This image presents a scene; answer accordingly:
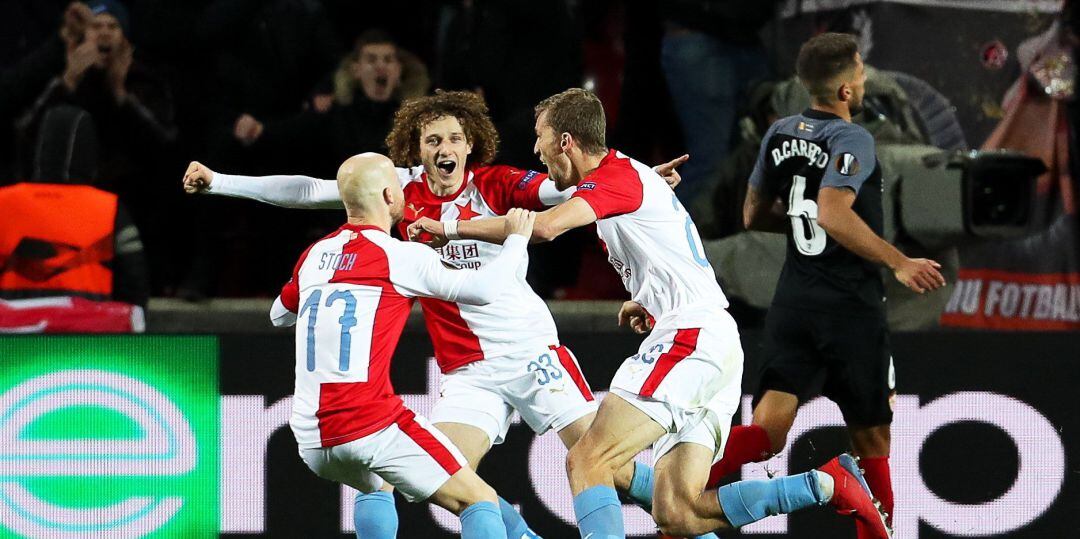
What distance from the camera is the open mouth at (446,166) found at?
20.0 feet

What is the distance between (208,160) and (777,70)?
2636 millimetres

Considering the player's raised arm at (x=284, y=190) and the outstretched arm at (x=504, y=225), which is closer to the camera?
the outstretched arm at (x=504, y=225)

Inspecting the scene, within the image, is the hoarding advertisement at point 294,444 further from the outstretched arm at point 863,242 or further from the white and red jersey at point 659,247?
the white and red jersey at point 659,247

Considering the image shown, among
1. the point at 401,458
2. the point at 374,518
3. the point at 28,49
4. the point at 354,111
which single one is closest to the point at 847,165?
the point at 401,458

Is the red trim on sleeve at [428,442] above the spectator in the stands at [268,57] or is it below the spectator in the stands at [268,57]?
below

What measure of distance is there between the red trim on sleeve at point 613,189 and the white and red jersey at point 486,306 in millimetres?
389

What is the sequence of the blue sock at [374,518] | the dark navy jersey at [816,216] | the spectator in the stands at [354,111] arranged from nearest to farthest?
the blue sock at [374,518]
the dark navy jersey at [816,216]
the spectator in the stands at [354,111]

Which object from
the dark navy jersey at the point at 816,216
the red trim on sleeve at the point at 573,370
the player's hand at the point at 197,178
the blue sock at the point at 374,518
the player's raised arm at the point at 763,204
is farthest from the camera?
the player's raised arm at the point at 763,204

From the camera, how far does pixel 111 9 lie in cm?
807

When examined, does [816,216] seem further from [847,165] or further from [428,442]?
[428,442]

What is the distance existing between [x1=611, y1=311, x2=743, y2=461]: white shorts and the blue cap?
3.53 m

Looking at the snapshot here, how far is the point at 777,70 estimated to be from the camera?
7.91 metres

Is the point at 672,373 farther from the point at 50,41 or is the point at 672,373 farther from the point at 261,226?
the point at 50,41

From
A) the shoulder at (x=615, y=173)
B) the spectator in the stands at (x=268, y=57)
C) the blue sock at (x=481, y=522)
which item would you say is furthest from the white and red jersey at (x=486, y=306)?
the spectator in the stands at (x=268, y=57)
